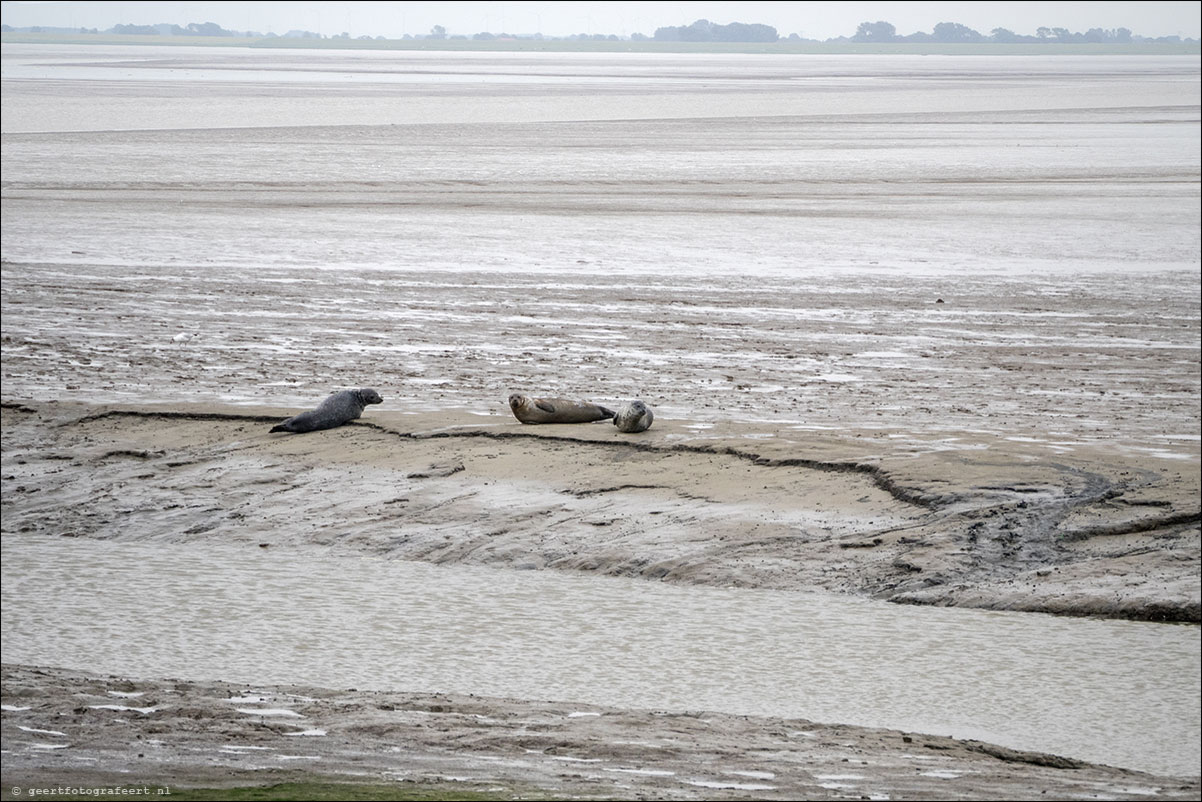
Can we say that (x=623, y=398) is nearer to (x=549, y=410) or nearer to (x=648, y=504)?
(x=549, y=410)

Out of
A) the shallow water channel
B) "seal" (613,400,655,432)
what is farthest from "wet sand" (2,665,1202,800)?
"seal" (613,400,655,432)

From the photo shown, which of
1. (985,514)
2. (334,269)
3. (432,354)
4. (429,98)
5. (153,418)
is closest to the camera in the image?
(985,514)

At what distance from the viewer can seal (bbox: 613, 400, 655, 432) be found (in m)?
11.2

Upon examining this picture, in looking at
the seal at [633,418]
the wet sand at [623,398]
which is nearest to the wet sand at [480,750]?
the wet sand at [623,398]

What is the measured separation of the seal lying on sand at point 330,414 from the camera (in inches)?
466

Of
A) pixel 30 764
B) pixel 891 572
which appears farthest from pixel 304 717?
pixel 891 572

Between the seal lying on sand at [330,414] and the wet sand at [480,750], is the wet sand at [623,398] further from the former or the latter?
the seal lying on sand at [330,414]

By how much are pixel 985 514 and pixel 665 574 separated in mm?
2023

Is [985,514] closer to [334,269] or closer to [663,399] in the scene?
[663,399]

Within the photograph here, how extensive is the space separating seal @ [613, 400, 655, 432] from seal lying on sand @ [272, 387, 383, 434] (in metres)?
2.12

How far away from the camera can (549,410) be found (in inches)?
455

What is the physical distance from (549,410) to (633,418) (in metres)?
0.69

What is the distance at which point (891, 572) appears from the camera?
8844mm

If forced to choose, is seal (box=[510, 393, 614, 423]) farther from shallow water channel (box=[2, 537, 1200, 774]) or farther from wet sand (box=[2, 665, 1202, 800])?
wet sand (box=[2, 665, 1202, 800])
